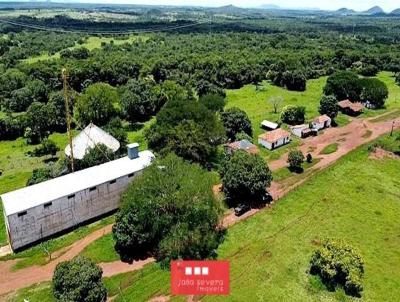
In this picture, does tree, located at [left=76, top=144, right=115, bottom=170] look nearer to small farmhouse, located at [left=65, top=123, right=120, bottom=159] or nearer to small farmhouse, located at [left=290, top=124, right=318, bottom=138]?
small farmhouse, located at [left=65, top=123, right=120, bottom=159]

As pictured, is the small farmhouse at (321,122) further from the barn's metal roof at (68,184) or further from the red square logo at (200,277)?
the red square logo at (200,277)

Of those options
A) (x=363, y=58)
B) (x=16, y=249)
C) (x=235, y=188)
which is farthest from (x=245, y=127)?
(x=363, y=58)

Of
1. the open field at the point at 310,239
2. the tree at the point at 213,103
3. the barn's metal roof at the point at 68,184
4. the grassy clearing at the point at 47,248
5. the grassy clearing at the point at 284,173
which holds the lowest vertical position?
the grassy clearing at the point at 47,248

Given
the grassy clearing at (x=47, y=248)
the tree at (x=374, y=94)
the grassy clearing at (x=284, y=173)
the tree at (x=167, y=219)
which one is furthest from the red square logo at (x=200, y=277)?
the tree at (x=374, y=94)

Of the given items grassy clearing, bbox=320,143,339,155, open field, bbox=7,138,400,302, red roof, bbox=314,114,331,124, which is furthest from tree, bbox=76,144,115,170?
red roof, bbox=314,114,331,124

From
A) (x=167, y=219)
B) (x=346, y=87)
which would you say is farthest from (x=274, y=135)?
(x=167, y=219)

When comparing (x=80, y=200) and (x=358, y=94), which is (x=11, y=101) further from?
(x=358, y=94)

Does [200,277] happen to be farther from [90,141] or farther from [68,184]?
[90,141]
